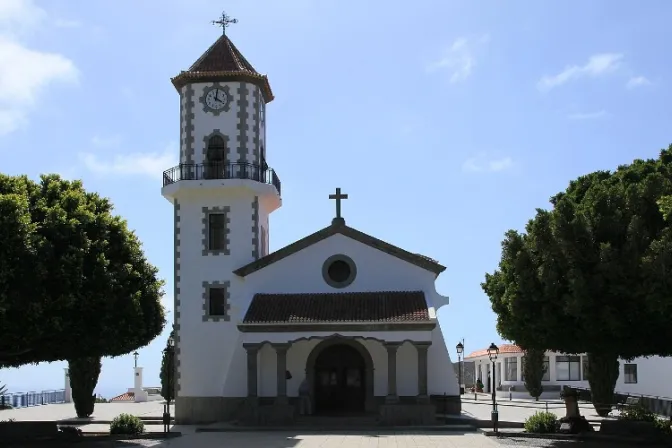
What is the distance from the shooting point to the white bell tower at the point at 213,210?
33.8 m

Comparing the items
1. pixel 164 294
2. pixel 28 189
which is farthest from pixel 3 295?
pixel 164 294

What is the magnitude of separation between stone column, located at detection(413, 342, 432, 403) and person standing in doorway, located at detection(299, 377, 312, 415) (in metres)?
4.41

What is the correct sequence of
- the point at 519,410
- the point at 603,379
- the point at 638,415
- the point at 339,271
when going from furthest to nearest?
the point at 519,410
the point at 603,379
the point at 339,271
the point at 638,415

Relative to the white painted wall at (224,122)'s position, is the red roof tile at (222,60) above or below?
above

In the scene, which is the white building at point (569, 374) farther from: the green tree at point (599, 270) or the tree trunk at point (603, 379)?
the green tree at point (599, 270)

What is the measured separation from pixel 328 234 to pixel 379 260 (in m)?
2.22

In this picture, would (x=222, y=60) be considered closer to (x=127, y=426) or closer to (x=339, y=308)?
(x=339, y=308)

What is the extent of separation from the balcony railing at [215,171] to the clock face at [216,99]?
7.71 feet

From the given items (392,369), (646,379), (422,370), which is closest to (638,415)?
(422,370)

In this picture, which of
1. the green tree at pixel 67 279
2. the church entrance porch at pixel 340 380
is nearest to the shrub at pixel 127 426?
the green tree at pixel 67 279

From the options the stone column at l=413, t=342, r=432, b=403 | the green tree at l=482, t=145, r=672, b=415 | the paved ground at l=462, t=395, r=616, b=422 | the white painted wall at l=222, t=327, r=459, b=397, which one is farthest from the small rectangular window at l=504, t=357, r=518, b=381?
the green tree at l=482, t=145, r=672, b=415

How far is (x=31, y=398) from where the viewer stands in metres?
44.8

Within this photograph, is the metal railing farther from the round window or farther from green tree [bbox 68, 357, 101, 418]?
the round window

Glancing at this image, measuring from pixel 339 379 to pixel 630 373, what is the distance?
978 inches
